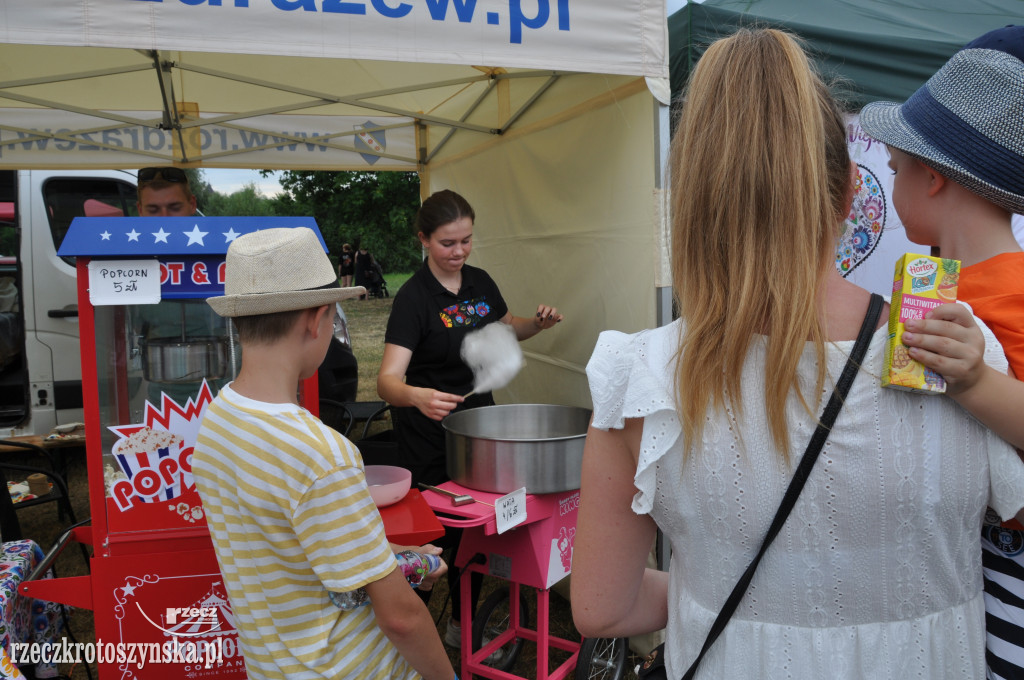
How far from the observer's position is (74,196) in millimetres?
5367

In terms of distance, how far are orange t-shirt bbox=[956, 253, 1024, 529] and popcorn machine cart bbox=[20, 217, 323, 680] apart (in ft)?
4.92

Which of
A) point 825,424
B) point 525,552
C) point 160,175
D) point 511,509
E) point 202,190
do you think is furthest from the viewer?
point 202,190

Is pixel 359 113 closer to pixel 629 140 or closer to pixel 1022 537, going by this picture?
pixel 629 140

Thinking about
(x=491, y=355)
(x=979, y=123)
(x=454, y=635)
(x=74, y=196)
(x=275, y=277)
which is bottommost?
(x=454, y=635)

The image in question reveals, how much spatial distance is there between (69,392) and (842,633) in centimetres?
572

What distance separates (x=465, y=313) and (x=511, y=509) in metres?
0.94

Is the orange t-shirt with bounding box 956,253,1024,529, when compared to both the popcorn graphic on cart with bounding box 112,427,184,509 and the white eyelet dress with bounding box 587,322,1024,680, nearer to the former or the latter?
the white eyelet dress with bounding box 587,322,1024,680

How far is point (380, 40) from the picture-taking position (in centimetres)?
199

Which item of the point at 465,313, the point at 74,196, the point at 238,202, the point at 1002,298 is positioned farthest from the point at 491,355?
the point at 238,202

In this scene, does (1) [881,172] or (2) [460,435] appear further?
(1) [881,172]

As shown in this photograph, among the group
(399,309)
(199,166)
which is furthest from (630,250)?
(199,166)

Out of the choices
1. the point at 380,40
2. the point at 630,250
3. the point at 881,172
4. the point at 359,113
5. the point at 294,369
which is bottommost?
the point at 294,369

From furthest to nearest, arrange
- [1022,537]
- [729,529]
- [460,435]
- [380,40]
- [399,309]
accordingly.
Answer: [399,309] → [460,435] → [380,40] → [1022,537] → [729,529]

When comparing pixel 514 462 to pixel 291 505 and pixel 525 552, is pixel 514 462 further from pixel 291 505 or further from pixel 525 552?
pixel 291 505
